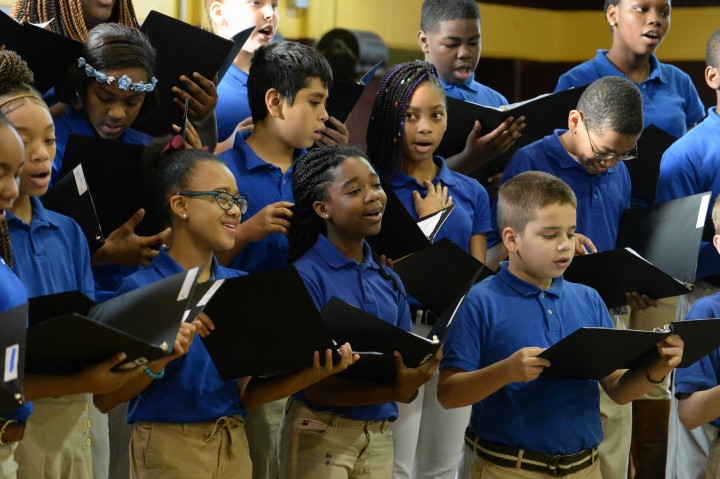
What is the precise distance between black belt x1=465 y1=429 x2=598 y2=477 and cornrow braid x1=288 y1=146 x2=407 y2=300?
473mm

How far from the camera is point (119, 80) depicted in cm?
261

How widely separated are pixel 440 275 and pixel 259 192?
483 millimetres

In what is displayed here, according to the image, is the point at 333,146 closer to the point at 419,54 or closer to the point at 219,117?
the point at 219,117

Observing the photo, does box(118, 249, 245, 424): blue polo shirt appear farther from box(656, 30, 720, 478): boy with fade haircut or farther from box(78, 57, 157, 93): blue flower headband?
box(656, 30, 720, 478): boy with fade haircut

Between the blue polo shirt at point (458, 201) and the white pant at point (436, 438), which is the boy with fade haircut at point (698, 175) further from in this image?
the white pant at point (436, 438)

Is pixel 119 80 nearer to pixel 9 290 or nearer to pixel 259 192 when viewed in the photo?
pixel 259 192

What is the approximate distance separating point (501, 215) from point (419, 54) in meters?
2.76

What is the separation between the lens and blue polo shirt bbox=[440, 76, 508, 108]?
371 cm

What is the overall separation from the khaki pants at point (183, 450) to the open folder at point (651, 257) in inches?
40.0

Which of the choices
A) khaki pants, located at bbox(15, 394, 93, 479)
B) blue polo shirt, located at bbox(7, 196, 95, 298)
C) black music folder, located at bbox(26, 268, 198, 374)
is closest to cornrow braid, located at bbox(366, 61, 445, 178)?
blue polo shirt, located at bbox(7, 196, 95, 298)

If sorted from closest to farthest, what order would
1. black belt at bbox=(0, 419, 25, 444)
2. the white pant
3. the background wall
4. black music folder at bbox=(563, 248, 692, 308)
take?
black belt at bbox=(0, 419, 25, 444) → black music folder at bbox=(563, 248, 692, 308) → the white pant → the background wall

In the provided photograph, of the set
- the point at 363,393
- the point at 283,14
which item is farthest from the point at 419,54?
the point at 363,393

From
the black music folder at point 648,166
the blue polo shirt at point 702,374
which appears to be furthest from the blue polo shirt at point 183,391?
the black music folder at point 648,166

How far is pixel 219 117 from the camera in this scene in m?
3.20
